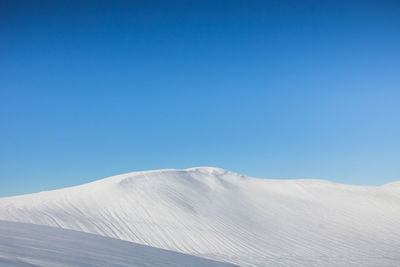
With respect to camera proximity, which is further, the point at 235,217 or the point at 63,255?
the point at 235,217

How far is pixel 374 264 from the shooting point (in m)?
11.4

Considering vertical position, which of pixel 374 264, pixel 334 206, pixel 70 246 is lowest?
Answer: pixel 374 264

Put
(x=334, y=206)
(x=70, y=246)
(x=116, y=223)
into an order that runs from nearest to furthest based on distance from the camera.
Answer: (x=70, y=246) < (x=116, y=223) < (x=334, y=206)

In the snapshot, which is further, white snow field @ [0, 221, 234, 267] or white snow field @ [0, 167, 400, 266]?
white snow field @ [0, 167, 400, 266]

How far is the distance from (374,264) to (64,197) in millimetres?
16462

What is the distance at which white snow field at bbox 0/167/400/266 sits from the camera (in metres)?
12.4

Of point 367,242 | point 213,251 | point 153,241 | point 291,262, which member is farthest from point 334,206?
point 153,241

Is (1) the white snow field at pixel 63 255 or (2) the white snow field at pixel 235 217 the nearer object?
(1) the white snow field at pixel 63 255

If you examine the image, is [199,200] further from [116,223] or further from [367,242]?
[367,242]

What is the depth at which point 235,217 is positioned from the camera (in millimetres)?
17453

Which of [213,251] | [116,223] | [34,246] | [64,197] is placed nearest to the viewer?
[34,246]

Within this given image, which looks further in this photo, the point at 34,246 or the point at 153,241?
the point at 153,241

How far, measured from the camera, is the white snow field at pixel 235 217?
12.4 metres

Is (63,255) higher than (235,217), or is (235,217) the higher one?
(235,217)
